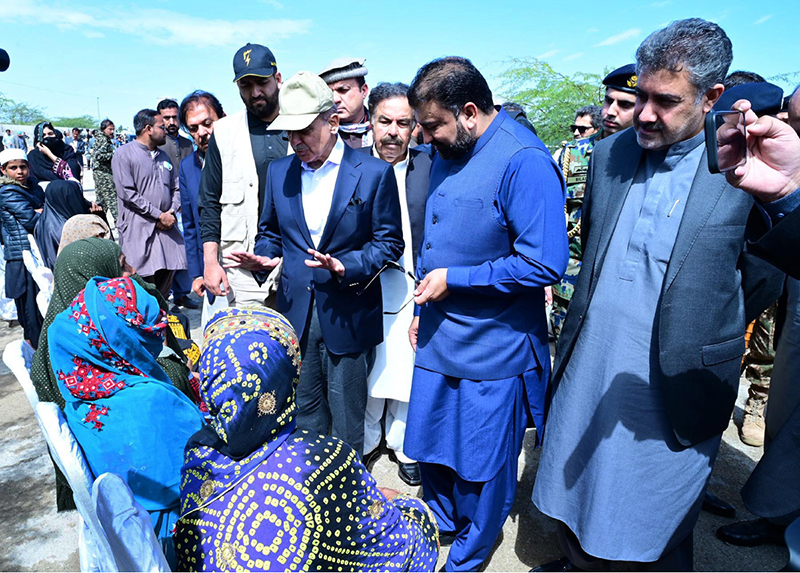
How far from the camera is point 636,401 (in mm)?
1851

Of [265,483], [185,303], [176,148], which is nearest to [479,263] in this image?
[265,483]

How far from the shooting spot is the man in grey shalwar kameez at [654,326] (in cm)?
164

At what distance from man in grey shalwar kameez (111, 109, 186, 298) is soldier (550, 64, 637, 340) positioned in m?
3.79

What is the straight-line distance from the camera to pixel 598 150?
2.06 metres

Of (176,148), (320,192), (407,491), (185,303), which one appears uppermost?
(176,148)


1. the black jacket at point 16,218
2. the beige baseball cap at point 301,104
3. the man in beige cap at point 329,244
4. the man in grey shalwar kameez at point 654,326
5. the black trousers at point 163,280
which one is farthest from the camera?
the black trousers at point 163,280

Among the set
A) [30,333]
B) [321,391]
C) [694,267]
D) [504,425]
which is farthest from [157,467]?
[30,333]

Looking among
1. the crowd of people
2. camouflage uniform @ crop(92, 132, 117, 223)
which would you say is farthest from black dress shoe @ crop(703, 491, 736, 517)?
camouflage uniform @ crop(92, 132, 117, 223)

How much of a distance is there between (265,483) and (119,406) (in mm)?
827

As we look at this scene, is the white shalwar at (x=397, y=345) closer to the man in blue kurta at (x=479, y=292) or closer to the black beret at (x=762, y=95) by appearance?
the man in blue kurta at (x=479, y=292)

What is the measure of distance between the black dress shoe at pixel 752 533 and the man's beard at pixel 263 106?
332cm

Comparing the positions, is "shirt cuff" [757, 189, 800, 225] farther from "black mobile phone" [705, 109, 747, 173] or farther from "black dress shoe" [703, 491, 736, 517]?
"black dress shoe" [703, 491, 736, 517]

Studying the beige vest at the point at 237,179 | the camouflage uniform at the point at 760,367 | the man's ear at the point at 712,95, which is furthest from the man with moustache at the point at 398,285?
the camouflage uniform at the point at 760,367

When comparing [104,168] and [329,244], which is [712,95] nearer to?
[329,244]
